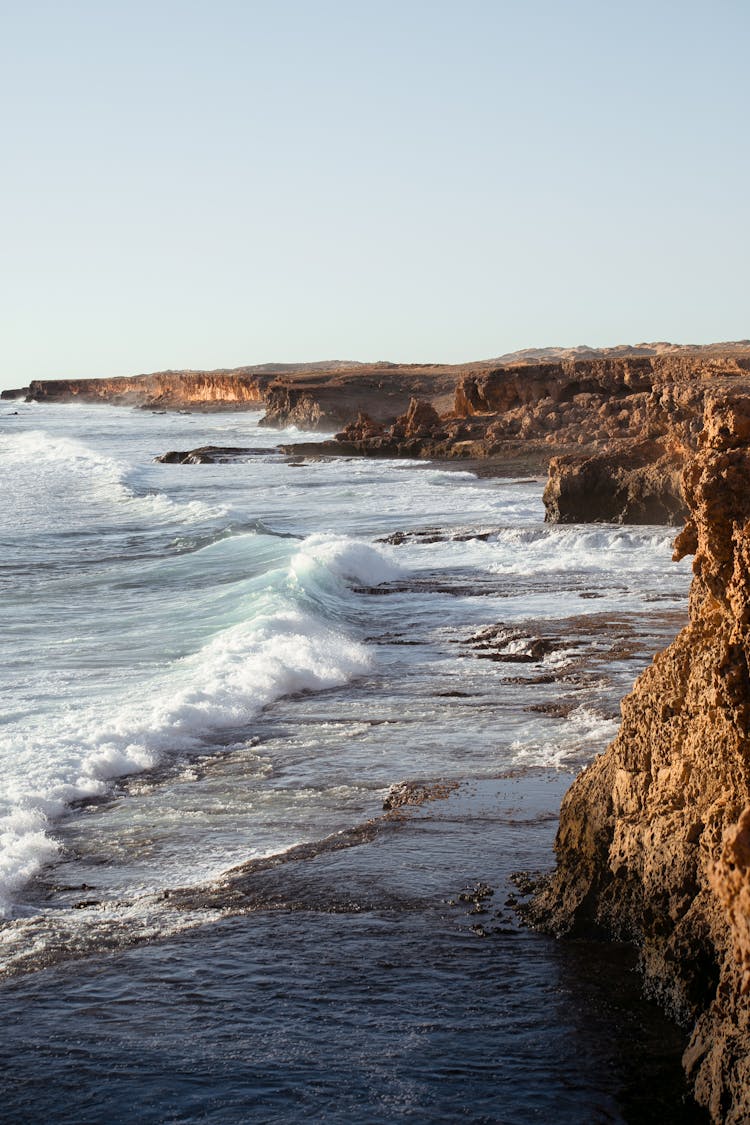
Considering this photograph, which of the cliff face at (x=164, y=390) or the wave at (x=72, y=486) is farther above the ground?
the cliff face at (x=164, y=390)

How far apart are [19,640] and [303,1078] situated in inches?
428

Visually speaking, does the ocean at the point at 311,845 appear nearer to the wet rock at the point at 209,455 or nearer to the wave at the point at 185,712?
the wave at the point at 185,712

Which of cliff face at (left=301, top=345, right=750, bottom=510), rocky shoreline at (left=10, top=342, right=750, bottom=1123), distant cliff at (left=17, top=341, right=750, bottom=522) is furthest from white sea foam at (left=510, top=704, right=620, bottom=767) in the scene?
cliff face at (left=301, top=345, right=750, bottom=510)

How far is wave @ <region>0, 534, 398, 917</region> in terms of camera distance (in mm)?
8828

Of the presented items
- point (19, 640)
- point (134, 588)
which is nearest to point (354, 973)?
point (19, 640)

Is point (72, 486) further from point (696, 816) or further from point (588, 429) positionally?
point (696, 816)

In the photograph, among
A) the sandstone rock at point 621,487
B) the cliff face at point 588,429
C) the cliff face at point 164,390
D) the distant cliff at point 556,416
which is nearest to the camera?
the sandstone rock at point 621,487

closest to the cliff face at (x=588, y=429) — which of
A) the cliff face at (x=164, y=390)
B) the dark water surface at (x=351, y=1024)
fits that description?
the dark water surface at (x=351, y=1024)

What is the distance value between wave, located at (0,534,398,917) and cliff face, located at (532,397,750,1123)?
10.9 ft

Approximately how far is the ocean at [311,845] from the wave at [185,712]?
1.5 inches

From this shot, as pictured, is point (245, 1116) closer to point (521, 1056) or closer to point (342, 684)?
point (521, 1056)

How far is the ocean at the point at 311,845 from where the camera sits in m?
5.27

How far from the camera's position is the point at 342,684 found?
41.8ft

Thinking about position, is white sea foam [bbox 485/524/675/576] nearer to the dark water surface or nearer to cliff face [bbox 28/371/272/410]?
the dark water surface
